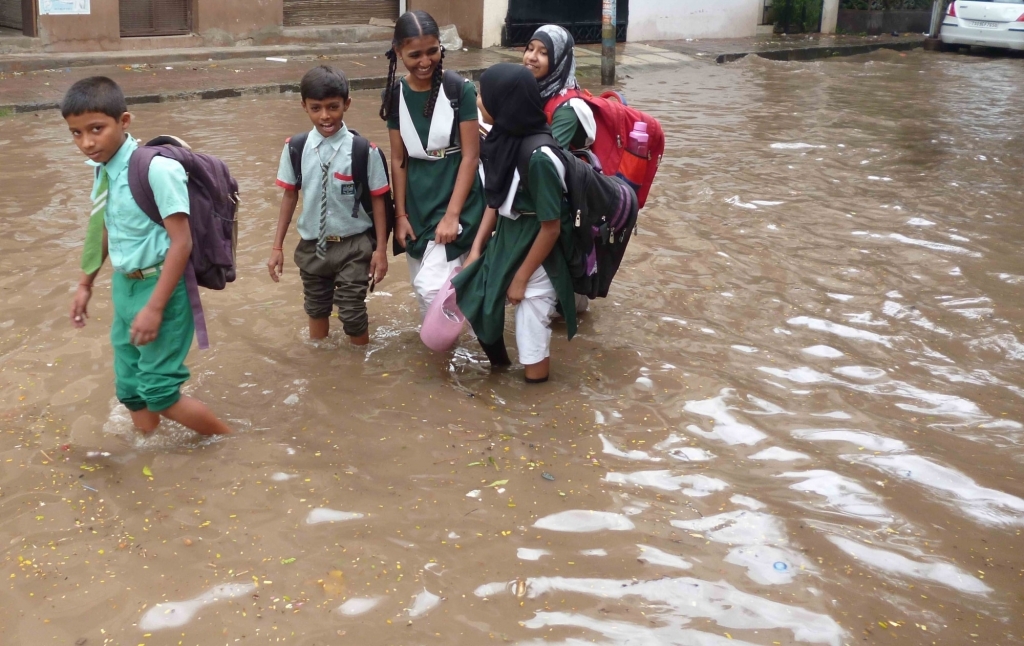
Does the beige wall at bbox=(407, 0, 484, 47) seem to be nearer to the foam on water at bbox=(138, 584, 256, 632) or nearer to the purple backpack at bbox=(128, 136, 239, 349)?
the purple backpack at bbox=(128, 136, 239, 349)

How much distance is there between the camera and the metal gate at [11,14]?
12.5 metres

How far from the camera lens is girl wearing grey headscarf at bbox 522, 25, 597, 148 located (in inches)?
168

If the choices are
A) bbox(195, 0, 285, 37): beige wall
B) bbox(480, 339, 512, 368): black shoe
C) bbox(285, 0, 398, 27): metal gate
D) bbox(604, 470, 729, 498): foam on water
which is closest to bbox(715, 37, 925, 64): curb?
bbox(285, 0, 398, 27): metal gate

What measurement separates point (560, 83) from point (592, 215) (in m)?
0.77

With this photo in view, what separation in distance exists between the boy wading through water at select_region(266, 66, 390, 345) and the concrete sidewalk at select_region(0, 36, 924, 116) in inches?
247

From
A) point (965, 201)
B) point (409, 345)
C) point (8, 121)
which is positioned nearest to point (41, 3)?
point (8, 121)

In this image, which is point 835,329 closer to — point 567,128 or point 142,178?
point 567,128

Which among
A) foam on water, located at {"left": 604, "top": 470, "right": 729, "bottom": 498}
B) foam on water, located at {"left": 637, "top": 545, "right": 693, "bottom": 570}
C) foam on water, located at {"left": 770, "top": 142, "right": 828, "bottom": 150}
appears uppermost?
foam on water, located at {"left": 770, "top": 142, "right": 828, "bottom": 150}

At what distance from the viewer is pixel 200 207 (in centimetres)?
335

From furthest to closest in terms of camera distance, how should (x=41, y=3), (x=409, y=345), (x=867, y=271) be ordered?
1. (x=41, y=3)
2. (x=867, y=271)
3. (x=409, y=345)

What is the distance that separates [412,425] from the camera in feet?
12.7

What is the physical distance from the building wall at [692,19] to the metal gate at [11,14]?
377 inches

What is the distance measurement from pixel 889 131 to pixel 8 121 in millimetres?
8372

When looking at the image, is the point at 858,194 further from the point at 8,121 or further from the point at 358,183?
the point at 8,121
